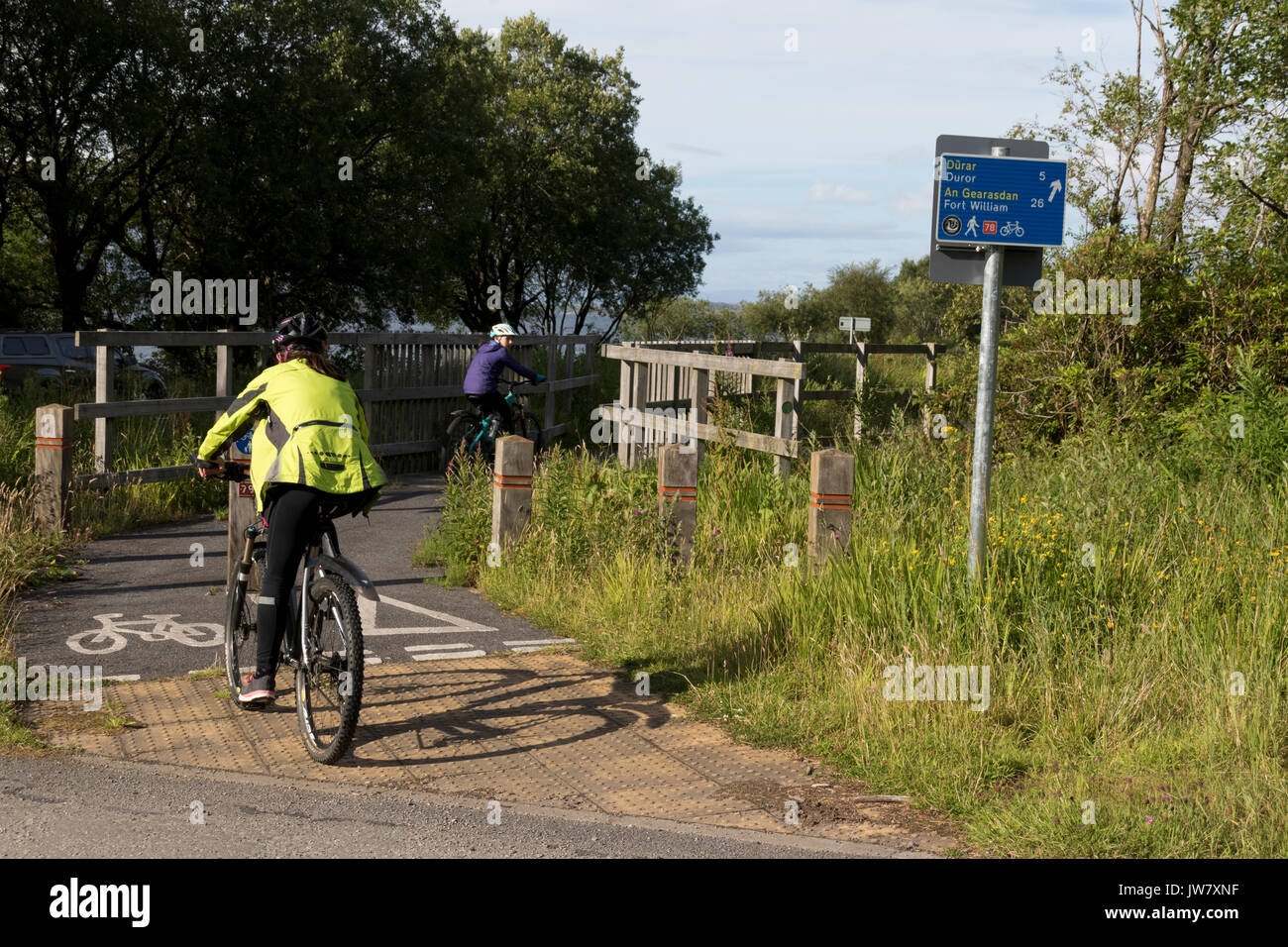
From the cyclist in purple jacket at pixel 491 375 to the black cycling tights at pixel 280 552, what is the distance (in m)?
8.60

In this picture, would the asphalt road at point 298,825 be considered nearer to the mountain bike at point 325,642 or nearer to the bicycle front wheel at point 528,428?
the mountain bike at point 325,642

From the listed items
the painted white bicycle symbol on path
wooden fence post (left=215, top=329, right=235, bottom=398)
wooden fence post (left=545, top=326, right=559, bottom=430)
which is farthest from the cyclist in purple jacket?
the painted white bicycle symbol on path

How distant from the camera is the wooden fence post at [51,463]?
10.6 metres

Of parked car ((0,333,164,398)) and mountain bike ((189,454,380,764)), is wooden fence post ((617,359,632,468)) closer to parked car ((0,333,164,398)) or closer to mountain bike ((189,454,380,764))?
mountain bike ((189,454,380,764))

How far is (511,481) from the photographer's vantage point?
946 centimetres

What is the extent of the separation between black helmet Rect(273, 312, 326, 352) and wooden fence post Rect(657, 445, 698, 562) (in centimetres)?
332

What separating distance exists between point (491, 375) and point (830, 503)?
7.23m

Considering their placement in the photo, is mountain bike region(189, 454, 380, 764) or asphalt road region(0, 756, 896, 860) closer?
asphalt road region(0, 756, 896, 860)

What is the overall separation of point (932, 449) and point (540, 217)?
A: 35419 mm

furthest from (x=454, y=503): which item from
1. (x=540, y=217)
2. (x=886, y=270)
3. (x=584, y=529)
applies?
(x=886, y=270)

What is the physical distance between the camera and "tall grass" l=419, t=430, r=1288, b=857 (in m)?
5.32

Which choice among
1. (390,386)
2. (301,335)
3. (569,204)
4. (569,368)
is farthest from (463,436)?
(569,204)
